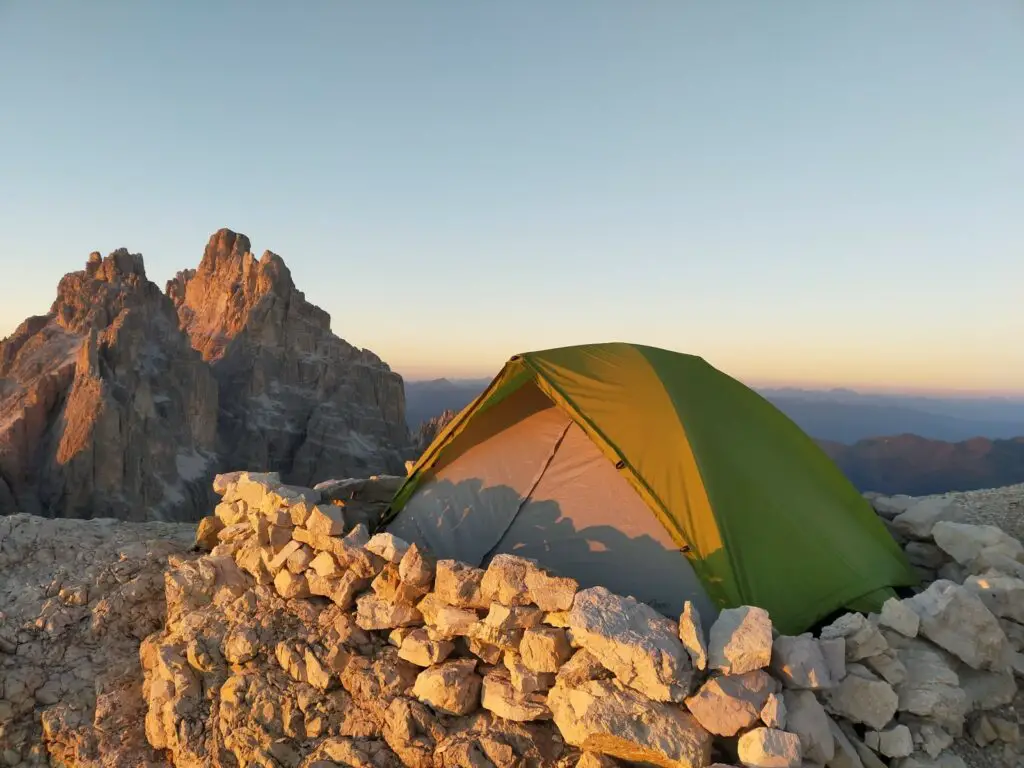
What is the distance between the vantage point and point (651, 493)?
6391 millimetres

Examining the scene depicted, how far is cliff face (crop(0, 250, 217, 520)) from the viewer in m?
52.2

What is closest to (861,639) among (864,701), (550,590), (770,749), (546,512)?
(864,701)

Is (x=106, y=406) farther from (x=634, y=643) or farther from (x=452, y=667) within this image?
(x=634, y=643)

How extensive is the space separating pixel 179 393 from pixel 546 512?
70632 millimetres

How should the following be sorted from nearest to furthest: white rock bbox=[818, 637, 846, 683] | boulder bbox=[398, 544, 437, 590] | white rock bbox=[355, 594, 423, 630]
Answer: white rock bbox=[818, 637, 846, 683]
boulder bbox=[398, 544, 437, 590]
white rock bbox=[355, 594, 423, 630]

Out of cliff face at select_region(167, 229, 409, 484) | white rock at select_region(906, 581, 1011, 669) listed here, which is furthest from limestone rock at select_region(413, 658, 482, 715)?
cliff face at select_region(167, 229, 409, 484)

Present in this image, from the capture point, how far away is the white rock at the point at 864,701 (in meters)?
4.91

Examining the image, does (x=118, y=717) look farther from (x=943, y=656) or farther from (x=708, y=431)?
(x=943, y=656)

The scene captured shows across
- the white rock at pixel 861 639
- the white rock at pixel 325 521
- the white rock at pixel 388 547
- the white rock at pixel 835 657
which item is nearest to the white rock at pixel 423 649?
the white rock at pixel 388 547

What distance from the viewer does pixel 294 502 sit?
7.21m

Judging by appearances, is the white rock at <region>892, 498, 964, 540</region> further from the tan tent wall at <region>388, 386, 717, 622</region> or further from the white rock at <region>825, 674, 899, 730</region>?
the tan tent wall at <region>388, 386, 717, 622</region>

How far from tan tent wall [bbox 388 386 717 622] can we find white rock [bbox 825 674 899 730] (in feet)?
3.98

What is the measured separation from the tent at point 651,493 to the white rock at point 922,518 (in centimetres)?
76

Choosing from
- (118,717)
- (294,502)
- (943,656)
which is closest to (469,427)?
(294,502)
